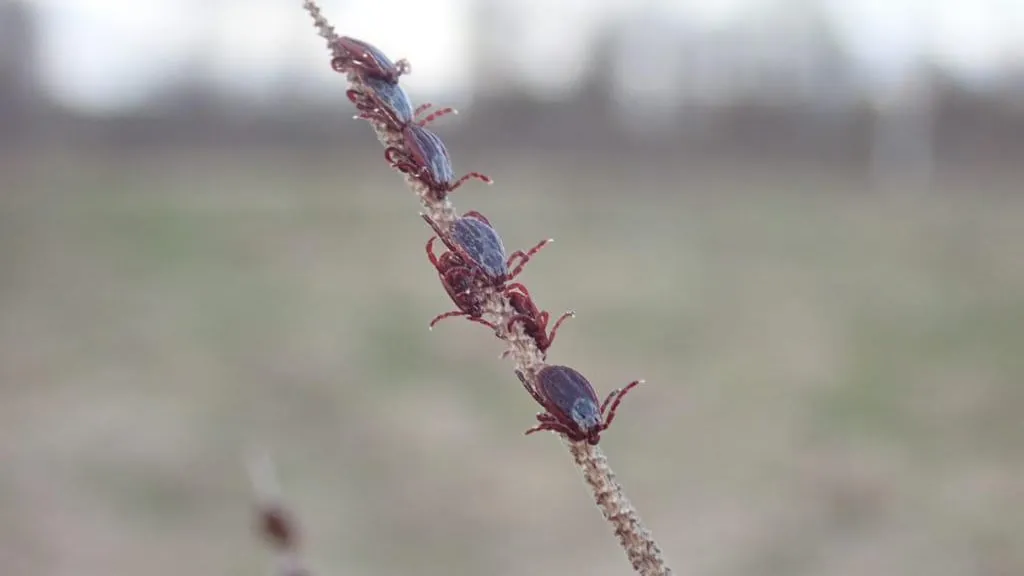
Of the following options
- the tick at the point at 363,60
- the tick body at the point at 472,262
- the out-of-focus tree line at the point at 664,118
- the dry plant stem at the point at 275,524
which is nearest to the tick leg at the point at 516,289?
the tick body at the point at 472,262

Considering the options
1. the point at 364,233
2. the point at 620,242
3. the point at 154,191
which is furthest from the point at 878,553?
the point at 154,191

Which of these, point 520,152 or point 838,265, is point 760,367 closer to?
point 838,265

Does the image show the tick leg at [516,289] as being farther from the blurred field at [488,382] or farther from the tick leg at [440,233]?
the blurred field at [488,382]

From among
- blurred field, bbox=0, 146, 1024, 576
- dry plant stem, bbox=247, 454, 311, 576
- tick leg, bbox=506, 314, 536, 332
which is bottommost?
tick leg, bbox=506, 314, 536, 332

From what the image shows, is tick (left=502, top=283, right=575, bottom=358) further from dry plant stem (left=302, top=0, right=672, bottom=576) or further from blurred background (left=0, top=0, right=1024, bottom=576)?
blurred background (left=0, top=0, right=1024, bottom=576)

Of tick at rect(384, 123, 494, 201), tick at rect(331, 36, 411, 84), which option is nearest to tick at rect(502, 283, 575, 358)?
tick at rect(384, 123, 494, 201)

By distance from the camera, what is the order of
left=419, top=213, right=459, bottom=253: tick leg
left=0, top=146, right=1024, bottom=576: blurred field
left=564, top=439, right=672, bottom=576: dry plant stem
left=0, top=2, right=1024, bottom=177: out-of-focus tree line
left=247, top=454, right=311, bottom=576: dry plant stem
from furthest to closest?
left=0, top=2, right=1024, bottom=177: out-of-focus tree line, left=0, top=146, right=1024, bottom=576: blurred field, left=247, top=454, right=311, bottom=576: dry plant stem, left=419, top=213, right=459, bottom=253: tick leg, left=564, top=439, right=672, bottom=576: dry plant stem

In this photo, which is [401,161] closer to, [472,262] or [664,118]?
[472,262]

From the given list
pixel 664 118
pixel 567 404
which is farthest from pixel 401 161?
pixel 664 118
